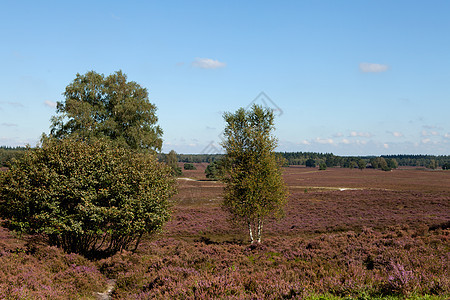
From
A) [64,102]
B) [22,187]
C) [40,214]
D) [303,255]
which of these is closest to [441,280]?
[303,255]

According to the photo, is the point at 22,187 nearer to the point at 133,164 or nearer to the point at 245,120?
the point at 133,164

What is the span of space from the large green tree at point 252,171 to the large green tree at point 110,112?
11501 millimetres

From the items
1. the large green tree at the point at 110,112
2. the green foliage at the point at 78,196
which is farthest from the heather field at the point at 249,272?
the large green tree at the point at 110,112

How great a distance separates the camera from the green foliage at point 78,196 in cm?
1524

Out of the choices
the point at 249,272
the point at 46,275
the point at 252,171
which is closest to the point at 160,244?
the point at 252,171

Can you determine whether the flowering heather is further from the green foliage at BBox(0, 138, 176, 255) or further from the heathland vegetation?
the green foliage at BBox(0, 138, 176, 255)

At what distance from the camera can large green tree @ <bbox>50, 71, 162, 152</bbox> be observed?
3212cm

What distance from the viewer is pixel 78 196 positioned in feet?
50.6

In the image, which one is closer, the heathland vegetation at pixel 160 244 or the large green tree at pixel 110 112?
the heathland vegetation at pixel 160 244

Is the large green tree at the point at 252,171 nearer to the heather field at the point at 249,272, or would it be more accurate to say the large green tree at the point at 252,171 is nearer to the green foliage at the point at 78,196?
the heather field at the point at 249,272

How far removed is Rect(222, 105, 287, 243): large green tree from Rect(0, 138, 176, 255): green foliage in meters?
7.58

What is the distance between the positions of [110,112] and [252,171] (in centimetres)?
1852

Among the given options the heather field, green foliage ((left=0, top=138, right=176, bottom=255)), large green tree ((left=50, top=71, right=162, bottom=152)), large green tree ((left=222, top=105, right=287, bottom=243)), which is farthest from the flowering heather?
large green tree ((left=50, top=71, right=162, bottom=152))

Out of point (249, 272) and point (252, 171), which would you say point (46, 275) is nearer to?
point (249, 272)
